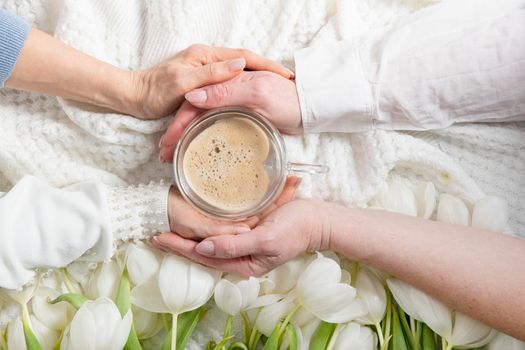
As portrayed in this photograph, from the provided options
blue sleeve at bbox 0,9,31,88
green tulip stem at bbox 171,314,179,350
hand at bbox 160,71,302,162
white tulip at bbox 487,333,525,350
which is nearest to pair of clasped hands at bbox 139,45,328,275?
hand at bbox 160,71,302,162

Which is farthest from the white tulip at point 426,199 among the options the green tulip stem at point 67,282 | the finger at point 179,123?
the green tulip stem at point 67,282

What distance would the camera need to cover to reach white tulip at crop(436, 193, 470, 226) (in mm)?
1096

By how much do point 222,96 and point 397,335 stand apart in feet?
1.68

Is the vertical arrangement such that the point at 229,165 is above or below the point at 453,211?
above

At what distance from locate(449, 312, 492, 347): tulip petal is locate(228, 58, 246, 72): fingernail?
0.57 m

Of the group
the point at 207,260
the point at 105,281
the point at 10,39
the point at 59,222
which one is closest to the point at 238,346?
the point at 207,260

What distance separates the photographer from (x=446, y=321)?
103cm

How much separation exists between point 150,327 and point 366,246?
413 millimetres

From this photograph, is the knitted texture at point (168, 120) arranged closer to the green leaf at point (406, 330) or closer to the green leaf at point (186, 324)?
the green leaf at point (186, 324)

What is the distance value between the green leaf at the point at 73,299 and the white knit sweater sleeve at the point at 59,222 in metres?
0.06

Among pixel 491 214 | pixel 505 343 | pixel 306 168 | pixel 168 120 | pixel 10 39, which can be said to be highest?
pixel 10 39

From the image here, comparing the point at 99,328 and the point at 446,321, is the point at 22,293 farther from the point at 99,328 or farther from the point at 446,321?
the point at 446,321

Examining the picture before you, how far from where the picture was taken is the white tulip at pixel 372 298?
106 cm

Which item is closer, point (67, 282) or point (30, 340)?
point (30, 340)
